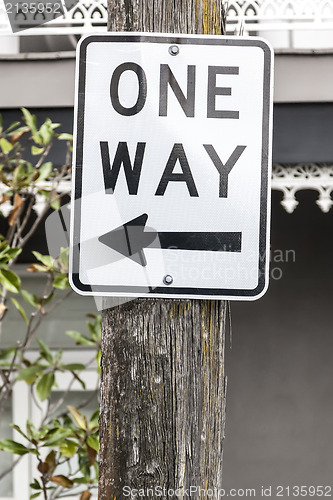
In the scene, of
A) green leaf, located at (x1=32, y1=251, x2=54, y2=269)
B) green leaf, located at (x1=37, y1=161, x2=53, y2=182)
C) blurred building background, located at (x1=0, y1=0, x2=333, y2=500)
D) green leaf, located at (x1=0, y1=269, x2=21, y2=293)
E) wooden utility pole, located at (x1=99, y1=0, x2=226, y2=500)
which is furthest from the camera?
blurred building background, located at (x1=0, y1=0, x2=333, y2=500)

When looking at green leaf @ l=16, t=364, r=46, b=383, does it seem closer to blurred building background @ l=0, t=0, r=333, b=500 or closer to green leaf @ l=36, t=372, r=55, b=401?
green leaf @ l=36, t=372, r=55, b=401

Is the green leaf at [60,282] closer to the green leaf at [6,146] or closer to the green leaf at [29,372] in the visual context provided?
the green leaf at [29,372]

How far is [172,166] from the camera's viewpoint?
5.18ft

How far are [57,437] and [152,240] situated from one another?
224 cm

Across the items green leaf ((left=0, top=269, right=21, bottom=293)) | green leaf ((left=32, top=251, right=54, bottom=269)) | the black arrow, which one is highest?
the black arrow

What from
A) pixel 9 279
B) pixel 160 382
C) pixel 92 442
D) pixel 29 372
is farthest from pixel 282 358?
pixel 160 382

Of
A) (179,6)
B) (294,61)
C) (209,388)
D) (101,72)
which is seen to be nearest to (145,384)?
(209,388)

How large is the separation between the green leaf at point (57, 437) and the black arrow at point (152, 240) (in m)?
2.18

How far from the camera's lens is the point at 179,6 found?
1.62 m

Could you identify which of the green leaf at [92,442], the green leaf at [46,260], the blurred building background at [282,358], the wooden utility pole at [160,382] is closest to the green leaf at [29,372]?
the green leaf at [92,442]

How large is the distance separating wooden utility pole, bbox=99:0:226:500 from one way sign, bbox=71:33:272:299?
6 cm

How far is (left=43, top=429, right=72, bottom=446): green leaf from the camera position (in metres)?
3.49

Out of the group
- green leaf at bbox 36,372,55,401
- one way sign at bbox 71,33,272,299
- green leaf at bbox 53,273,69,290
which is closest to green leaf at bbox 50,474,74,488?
green leaf at bbox 36,372,55,401

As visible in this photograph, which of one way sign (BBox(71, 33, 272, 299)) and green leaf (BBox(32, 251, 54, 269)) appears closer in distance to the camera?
one way sign (BBox(71, 33, 272, 299))
